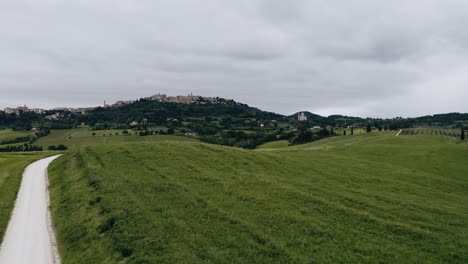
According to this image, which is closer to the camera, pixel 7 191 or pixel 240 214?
pixel 240 214

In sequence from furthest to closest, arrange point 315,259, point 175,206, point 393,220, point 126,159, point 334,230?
point 126,159 → point 175,206 → point 393,220 → point 334,230 → point 315,259

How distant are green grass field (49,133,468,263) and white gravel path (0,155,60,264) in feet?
2.37

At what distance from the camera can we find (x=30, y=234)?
19.0 meters

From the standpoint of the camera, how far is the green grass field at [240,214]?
15430 millimetres

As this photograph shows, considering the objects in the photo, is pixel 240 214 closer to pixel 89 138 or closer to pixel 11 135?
pixel 89 138

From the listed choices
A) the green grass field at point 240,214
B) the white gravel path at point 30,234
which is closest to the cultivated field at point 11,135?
the green grass field at point 240,214

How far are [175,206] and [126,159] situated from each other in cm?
1755

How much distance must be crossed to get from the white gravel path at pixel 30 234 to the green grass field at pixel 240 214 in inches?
28.5

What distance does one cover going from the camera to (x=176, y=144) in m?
43.5

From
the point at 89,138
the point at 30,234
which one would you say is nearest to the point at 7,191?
the point at 30,234

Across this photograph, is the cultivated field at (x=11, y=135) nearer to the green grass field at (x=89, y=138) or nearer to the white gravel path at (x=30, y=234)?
the green grass field at (x=89, y=138)

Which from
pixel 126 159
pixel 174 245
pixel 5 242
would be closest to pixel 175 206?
pixel 174 245

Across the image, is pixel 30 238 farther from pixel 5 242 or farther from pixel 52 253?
pixel 52 253

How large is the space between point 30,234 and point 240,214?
12708 millimetres
